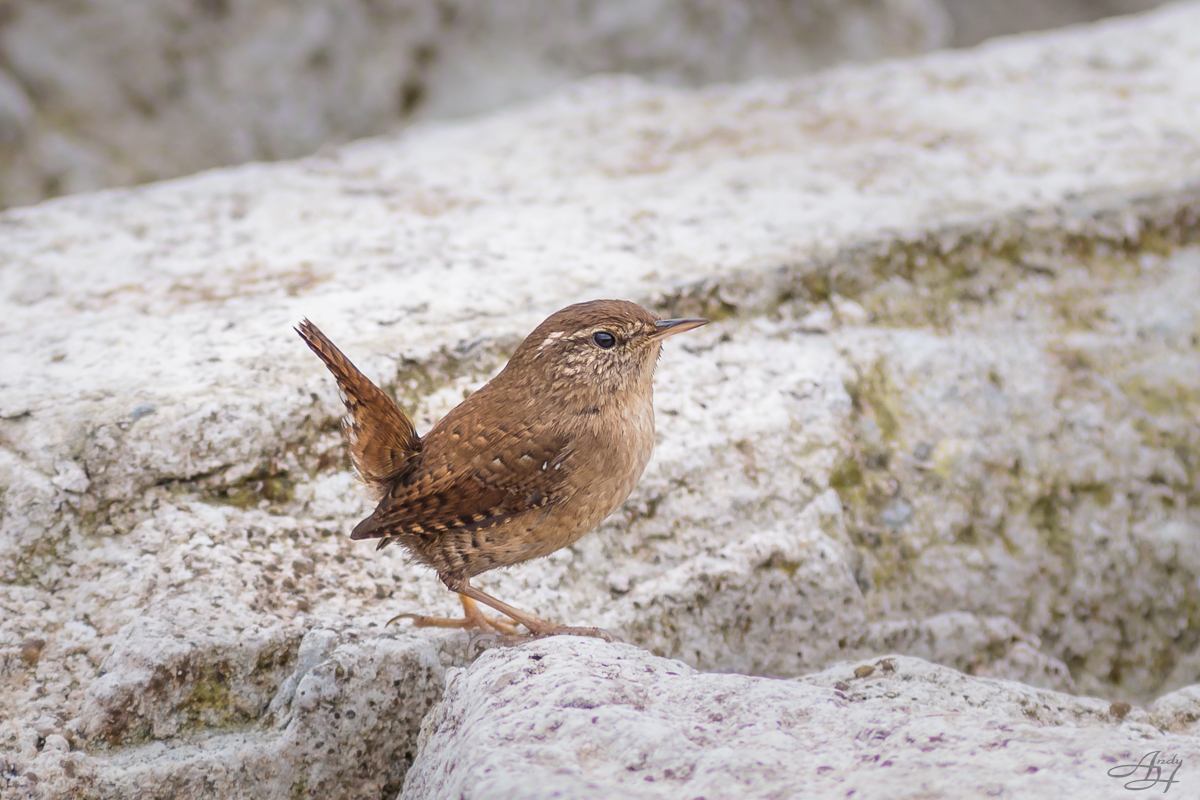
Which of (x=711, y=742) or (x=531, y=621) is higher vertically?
(x=711, y=742)

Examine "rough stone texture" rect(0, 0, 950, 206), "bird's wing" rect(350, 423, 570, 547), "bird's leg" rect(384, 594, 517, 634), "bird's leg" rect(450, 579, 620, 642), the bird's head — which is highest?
"rough stone texture" rect(0, 0, 950, 206)

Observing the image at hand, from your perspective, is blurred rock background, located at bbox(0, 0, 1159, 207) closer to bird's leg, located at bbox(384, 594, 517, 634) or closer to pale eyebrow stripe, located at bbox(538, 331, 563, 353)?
pale eyebrow stripe, located at bbox(538, 331, 563, 353)

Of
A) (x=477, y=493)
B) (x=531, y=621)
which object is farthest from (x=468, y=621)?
(x=477, y=493)

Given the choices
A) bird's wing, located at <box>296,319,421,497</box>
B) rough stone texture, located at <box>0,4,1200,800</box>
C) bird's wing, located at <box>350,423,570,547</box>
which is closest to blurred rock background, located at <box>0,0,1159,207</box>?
rough stone texture, located at <box>0,4,1200,800</box>

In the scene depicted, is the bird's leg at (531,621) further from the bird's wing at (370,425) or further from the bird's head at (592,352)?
the bird's head at (592,352)

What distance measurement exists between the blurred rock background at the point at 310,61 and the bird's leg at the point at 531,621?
4094mm

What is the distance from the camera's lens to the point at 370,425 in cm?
264

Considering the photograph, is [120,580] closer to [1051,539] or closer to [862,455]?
[862,455]

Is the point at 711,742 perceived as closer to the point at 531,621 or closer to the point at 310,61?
the point at 531,621

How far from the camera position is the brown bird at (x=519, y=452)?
257 cm

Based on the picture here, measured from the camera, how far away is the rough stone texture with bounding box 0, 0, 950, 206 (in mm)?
5492

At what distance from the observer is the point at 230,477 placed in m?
2.98

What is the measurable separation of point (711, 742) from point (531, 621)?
0.78m

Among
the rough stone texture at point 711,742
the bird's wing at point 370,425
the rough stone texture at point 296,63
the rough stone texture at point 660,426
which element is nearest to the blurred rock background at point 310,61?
the rough stone texture at point 296,63
